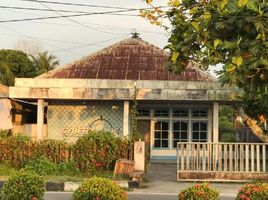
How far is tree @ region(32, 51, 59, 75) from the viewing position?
44.2m

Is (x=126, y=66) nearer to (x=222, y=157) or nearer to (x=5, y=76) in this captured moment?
(x=222, y=157)

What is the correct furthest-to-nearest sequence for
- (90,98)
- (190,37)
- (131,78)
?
1. (131,78)
2. (90,98)
3. (190,37)

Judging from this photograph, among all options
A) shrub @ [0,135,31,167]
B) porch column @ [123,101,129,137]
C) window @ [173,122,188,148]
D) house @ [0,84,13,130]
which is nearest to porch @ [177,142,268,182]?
shrub @ [0,135,31,167]

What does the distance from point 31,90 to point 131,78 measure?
485cm

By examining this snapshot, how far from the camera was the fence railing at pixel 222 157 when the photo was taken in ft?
55.8

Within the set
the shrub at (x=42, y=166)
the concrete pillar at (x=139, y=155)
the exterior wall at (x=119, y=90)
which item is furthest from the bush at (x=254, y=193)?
the exterior wall at (x=119, y=90)

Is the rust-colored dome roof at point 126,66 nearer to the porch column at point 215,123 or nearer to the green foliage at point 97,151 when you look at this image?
the porch column at point 215,123

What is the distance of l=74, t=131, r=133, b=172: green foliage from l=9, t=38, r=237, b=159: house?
545 centimetres

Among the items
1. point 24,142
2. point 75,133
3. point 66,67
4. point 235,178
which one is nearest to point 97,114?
point 75,133

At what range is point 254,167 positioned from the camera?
56.4ft

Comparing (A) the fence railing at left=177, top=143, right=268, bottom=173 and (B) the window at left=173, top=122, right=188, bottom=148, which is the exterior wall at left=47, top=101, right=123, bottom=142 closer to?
(B) the window at left=173, top=122, right=188, bottom=148

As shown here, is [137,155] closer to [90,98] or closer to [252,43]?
[90,98]

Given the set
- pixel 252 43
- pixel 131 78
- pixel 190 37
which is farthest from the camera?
pixel 131 78

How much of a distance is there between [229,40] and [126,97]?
53.8 feet
